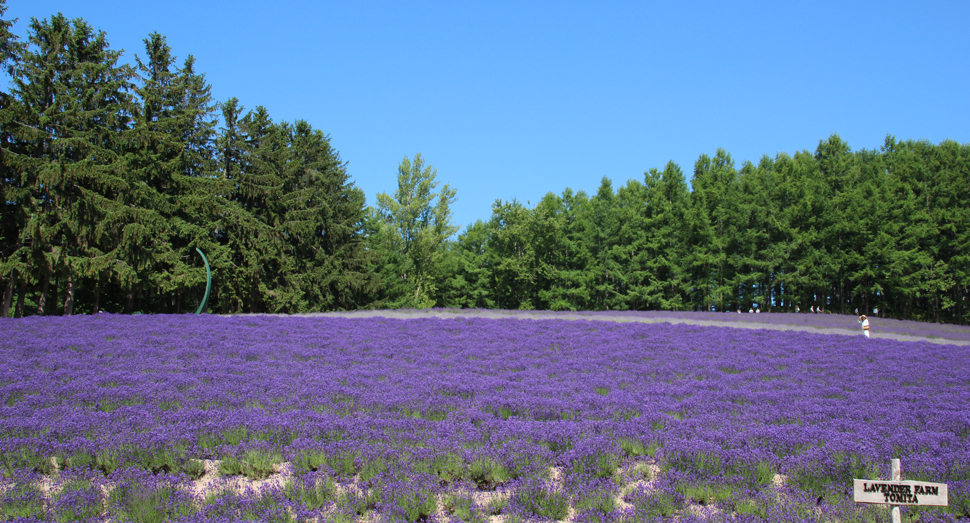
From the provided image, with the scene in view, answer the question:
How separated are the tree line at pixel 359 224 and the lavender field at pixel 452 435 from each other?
16766 millimetres

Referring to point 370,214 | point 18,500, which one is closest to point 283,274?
point 370,214

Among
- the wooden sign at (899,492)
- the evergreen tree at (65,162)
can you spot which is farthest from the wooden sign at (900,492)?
the evergreen tree at (65,162)

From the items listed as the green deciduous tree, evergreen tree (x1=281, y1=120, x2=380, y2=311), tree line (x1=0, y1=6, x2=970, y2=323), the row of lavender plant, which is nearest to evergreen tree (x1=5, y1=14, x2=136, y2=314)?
tree line (x1=0, y1=6, x2=970, y2=323)

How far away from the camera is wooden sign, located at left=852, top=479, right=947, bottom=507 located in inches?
180

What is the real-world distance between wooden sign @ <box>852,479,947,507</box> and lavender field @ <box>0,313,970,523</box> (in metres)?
1.30

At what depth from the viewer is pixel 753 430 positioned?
28.1 feet

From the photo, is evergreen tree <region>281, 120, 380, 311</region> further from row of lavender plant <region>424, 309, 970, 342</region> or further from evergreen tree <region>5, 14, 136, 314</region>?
row of lavender plant <region>424, 309, 970, 342</region>

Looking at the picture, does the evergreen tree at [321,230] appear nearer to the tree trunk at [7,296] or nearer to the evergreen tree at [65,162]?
the evergreen tree at [65,162]

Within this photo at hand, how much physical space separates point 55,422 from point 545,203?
195 feet

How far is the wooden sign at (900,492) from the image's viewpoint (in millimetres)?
4578

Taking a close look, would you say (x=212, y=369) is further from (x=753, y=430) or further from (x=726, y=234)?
(x=726, y=234)

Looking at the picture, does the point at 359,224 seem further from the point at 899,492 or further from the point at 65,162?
the point at 899,492

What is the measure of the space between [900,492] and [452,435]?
5256mm

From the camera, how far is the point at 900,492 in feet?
15.3
